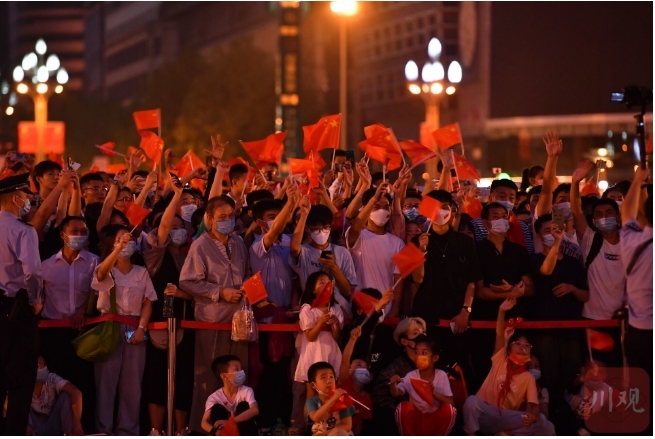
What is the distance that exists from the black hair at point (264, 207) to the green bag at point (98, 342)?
1502 millimetres

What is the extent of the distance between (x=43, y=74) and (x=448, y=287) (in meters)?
23.9

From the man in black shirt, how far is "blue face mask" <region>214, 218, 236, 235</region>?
177 cm

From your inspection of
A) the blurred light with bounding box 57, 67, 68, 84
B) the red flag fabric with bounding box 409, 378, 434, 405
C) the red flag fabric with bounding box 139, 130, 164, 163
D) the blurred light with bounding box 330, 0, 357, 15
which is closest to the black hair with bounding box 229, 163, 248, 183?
the red flag fabric with bounding box 139, 130, 164, 163

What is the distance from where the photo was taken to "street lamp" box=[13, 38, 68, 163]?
33.9 m

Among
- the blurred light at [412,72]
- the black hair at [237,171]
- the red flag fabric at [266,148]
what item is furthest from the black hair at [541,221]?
the blurred light at [412,72]

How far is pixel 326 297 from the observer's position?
12.3m

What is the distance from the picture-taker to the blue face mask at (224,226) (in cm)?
1245

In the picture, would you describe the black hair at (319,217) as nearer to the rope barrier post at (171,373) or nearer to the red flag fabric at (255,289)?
the red flag fabric at (255,289)

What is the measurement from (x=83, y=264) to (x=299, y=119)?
51.7 meters

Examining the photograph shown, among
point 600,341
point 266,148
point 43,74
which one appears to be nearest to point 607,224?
point 600,341

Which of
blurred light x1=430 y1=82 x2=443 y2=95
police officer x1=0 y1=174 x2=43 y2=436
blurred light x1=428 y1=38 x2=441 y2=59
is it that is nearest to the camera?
police officer x1=0 y1=174 x2=43 y2=436

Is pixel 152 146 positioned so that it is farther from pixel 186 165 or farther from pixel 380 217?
pixel 380 217

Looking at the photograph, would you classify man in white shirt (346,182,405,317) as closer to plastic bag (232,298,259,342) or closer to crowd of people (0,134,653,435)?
crowd of people (0,134,653,435)

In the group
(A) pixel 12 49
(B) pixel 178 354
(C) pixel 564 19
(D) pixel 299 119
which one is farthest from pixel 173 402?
(A) pixel 12 49
